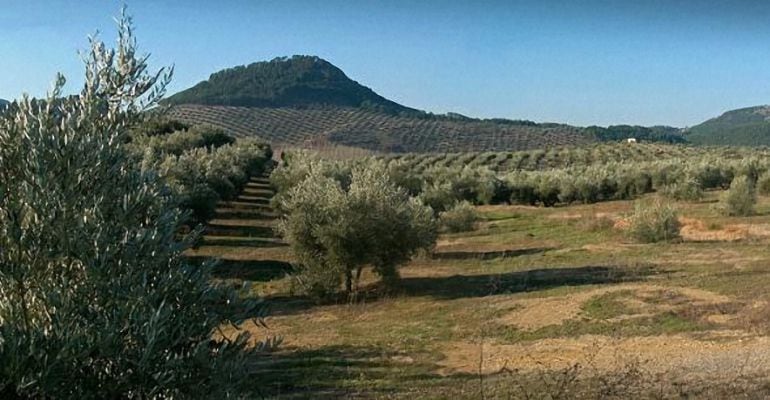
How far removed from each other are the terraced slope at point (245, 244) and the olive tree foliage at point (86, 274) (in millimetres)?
17678

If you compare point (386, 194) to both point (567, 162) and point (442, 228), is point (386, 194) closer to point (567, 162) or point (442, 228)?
point (442, 228)

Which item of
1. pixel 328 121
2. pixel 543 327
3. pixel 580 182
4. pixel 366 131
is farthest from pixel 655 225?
pixel 328 121

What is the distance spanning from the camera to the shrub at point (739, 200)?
42750 mm

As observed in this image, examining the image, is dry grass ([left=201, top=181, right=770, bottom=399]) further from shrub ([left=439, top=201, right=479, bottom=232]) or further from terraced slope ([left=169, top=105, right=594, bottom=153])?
terraced slope ([left=169, top=105, right=594, bottom=153])

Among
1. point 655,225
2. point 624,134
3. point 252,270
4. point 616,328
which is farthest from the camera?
point 624,134

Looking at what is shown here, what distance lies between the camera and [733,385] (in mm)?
12016

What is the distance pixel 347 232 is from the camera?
25.1 m

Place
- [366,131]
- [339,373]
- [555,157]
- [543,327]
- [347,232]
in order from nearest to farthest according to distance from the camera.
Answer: [339,373]
[543,327]
[347,232]
[555,157]
[366,131]

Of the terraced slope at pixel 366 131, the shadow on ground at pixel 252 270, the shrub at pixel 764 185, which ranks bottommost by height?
the shadow on ground at pixel 252 270

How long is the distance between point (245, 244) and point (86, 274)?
34.2m

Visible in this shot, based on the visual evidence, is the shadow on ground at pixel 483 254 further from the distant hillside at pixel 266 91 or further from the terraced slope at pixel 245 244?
the distant hillside at pixel 266 91

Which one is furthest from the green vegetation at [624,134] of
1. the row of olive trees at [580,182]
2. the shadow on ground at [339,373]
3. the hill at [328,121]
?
the shadow on ground at [339,373]

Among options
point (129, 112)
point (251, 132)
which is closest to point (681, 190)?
point (129, 112)

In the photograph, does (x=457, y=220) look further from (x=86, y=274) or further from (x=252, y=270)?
(x=86, y=274)
